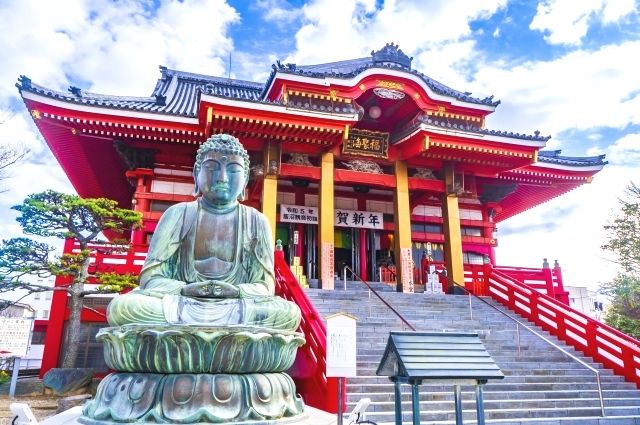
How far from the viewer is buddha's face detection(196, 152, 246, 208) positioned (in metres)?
4.84

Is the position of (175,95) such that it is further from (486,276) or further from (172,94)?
(486,276)

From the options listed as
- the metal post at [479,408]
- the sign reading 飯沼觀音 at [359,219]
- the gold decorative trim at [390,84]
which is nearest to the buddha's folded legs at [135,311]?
the metal post at [479,408]

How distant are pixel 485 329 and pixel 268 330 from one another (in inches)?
284

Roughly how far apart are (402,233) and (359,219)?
273 cm

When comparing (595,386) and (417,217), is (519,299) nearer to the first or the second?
(595,386)

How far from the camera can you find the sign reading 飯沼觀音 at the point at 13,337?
7.66 meters

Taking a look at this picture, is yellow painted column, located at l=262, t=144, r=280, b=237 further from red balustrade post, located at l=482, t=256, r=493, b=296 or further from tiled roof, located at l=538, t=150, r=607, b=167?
tiled roof, located at l=538, t=150, r=607, b=167

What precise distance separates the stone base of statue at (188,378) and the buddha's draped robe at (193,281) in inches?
9.5

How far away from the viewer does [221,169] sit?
4.85 meters

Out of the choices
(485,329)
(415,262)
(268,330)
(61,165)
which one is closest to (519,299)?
(485,329)

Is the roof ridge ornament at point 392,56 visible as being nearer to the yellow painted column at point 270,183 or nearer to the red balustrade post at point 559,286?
the yellow painted column at point 270,183

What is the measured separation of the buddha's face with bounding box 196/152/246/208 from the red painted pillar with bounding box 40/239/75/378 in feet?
21.2

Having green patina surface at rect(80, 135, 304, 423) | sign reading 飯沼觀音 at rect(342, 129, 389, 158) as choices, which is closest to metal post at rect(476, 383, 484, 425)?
green patina surface at rect(80, 135, 304, 423)

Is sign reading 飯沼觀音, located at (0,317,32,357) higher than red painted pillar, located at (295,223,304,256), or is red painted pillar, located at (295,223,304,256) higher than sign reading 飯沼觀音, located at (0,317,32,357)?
red painted pillar, located at (295,223,304,256)
